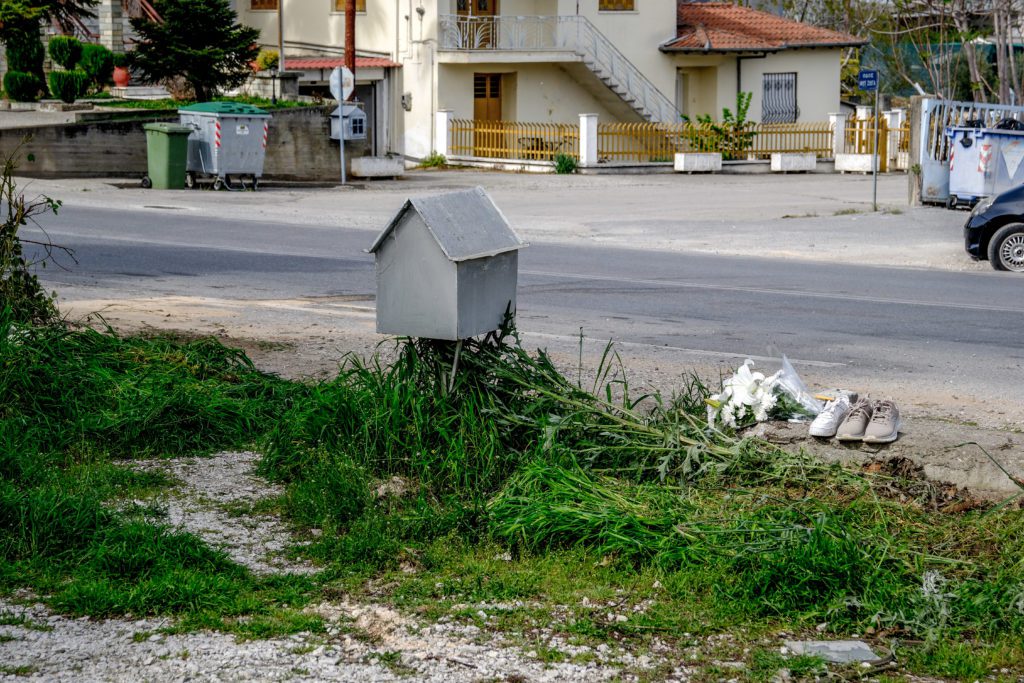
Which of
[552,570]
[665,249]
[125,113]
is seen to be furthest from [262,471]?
[125,113]

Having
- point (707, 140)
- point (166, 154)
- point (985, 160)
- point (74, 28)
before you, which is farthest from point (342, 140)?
point (74, 28)

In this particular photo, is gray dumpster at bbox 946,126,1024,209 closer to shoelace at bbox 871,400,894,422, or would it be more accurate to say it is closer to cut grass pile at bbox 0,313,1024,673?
shoelace at bbox 871,400,894,422

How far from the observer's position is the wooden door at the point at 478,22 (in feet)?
122

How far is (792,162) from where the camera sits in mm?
37125

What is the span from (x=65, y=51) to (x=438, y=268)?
117ft

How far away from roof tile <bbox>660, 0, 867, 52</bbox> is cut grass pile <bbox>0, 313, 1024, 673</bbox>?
34876 millimetres

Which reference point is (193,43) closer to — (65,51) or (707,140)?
(65,51)

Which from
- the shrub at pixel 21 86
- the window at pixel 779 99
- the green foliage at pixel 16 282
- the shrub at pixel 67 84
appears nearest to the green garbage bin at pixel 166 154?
the shrub at pixel 67 84

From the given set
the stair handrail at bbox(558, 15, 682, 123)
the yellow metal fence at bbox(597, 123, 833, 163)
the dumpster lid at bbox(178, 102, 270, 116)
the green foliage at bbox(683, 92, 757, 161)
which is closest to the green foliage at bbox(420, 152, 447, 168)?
the yellow metal fence at bbox(597, 123, 833, 163)

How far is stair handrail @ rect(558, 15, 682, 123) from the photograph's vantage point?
38844 millimetres

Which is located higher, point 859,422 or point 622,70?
point 622,70

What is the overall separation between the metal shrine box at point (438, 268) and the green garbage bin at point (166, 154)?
20.7 m

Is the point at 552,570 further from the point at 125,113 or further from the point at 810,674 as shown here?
the point at 125,113

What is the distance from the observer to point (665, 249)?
19.0 meters
